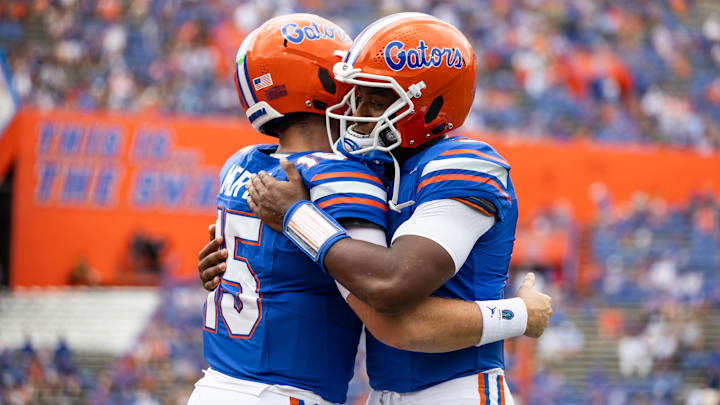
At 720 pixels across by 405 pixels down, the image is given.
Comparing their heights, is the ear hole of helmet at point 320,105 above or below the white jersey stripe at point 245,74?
below

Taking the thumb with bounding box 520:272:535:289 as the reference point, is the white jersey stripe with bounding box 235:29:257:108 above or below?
above

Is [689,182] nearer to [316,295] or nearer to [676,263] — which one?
[676,263]

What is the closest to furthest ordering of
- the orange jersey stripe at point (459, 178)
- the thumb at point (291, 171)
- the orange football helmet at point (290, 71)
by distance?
the orange jersey stripe at point (459, 178) → the thumb at point (291, 171) → the orange football helmet at point (290, 71)

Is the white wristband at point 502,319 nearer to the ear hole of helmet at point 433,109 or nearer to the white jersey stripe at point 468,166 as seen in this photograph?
the white jersey stripe at point 468,166

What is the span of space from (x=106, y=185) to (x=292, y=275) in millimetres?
13878

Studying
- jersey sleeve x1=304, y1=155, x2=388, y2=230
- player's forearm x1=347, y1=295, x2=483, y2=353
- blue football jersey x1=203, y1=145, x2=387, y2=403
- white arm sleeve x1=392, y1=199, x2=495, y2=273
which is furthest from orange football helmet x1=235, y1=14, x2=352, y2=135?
player's forearm x1=347, y1=295, x2=483, y2=353

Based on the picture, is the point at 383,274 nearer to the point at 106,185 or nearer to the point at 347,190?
the point at 347,190

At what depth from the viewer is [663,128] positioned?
1942 centimetres

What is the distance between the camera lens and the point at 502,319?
2.80 meters

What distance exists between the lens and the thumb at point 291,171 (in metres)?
2.78

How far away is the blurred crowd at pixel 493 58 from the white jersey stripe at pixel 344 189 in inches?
564

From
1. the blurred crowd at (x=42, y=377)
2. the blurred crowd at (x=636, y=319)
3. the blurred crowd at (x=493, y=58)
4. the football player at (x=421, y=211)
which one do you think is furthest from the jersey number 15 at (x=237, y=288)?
the blurred crowd at (x=493, y=58)

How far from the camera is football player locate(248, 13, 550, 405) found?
259 centimetres

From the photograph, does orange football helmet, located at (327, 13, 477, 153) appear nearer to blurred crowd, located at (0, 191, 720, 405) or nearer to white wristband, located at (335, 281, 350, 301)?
white wristband, located at (335, 281, 350, 301)
